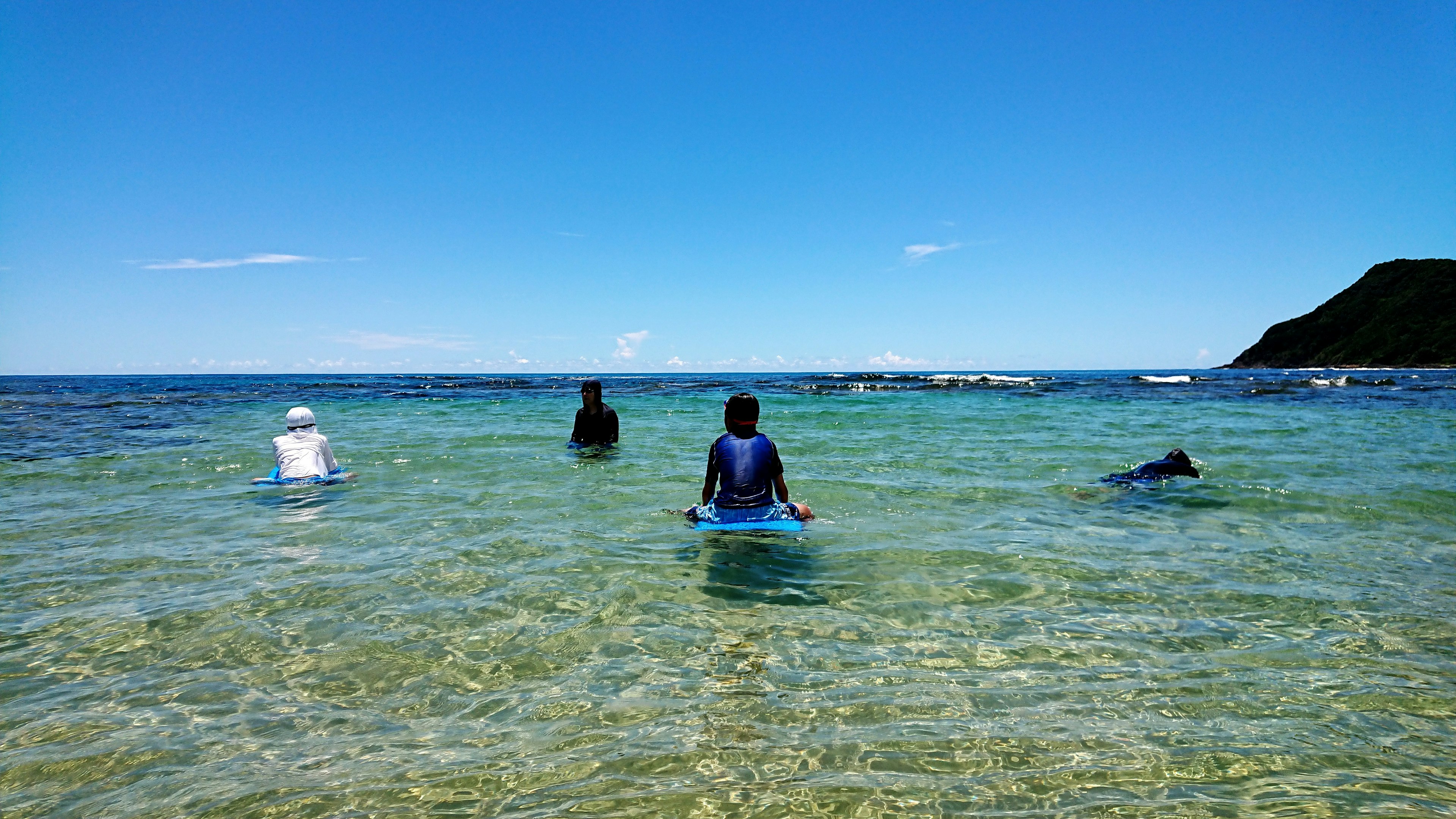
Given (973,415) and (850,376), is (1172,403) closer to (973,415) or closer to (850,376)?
(973,415)

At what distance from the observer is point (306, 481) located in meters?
10.3

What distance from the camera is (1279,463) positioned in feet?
40.5

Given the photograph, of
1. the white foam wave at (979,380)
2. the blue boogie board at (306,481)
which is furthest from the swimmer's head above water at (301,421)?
the white foam wave at (979,380)

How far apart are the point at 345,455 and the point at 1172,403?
33388 millimetres

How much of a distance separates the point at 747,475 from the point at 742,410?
2.21 ft

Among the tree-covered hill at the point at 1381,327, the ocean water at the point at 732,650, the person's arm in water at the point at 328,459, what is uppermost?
the tree-covered hill at the point at 1381,327

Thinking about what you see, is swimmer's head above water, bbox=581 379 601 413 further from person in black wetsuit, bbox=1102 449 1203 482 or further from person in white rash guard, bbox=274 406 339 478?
person in black wetsuit, bbox=1102 449 1203 482

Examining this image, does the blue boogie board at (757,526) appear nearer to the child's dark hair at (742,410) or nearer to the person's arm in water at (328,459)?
the child's dark hair at (742,410)

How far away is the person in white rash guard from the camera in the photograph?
10352 millimetres

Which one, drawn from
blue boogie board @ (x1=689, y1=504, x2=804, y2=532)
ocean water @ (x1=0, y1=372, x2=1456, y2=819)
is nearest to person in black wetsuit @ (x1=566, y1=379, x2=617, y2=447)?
ocean water @ (x1=0, y1=372, x2=1456, y2=819)

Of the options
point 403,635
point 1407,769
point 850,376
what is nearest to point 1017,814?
point 1407,769

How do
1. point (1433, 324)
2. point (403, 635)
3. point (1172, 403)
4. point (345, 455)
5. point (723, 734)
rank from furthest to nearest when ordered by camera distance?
point (1433, 324) < point (1172, 403) < point (345, 455) < point (403, 635) < point (723, 734)

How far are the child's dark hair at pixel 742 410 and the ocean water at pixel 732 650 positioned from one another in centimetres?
128

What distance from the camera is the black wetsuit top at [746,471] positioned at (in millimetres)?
7062
